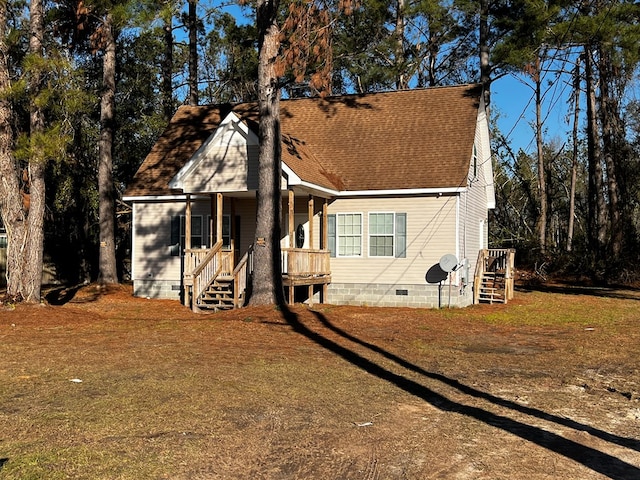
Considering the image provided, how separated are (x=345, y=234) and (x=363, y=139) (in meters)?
3.29

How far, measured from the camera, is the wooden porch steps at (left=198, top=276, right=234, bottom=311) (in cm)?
1722

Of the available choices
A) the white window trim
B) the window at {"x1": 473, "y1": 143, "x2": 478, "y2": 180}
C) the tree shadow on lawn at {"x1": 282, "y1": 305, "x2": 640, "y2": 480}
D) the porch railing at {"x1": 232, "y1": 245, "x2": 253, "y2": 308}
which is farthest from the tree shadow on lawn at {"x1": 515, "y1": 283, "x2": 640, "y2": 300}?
the tree shadow on lawn at {"x1": 282, "y1": 305, "x2": 640, "y2": 480}

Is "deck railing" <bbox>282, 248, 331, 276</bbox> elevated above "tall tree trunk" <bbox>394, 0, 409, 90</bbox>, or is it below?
below

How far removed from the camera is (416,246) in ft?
61.4

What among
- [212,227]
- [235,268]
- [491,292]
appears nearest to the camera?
[235,268]

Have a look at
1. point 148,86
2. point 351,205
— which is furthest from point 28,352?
point 148,86

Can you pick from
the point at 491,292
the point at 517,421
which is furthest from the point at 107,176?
the point at 517,421

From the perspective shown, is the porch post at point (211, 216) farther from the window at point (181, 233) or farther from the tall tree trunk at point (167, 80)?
the tall tree trunk at point (167, 80)

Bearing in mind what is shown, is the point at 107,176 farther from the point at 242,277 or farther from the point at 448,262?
the point at 448,262

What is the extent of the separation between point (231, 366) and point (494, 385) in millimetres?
3574

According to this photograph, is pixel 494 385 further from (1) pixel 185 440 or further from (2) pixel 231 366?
(1) pixel 185 440

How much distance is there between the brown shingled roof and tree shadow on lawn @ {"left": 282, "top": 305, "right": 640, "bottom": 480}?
8289 mm

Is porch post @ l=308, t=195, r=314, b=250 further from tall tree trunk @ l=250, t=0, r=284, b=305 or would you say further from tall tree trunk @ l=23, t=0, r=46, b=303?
tall tree trunk @ l=23, t=0, r=46, b=303

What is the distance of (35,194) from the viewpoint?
50.6 feet
